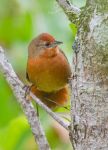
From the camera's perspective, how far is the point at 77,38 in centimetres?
169

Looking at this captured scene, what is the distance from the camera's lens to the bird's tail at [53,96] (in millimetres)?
2849

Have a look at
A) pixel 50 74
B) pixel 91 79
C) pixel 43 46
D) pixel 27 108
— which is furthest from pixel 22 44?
pixel 91 79

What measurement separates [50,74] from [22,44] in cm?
24

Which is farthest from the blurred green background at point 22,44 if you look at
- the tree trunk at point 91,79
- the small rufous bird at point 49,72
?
the tree trunk at point 91,79

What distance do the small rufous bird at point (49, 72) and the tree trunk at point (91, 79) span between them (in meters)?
1.07

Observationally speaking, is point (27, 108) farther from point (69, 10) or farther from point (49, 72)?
point (49, 72)

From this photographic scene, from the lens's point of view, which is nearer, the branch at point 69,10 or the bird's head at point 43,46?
the branch at point 69,10

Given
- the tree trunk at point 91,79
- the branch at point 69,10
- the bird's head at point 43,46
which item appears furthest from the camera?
the bird's head at point 43,46

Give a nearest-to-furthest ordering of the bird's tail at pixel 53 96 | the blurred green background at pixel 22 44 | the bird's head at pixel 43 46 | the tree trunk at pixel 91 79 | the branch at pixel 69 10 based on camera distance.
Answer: the tree trunk at pixel 91 79 < the branch at pixel 69 10 < the blurred green background at pixel 22 44 < the bird's tail at pixel 53 96 < the bird's head at pixel 43 46

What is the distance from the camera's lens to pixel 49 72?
3.09 metres

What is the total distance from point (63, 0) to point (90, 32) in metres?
0.24

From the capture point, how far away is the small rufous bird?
2.93m

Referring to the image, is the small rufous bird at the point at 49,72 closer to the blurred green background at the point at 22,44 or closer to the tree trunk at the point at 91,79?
the blurred green background at the point at 22,44

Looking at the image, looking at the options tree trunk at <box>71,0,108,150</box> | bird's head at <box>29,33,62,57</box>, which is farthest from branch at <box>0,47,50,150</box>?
bird's head at <box>29,33,62,57</box>
